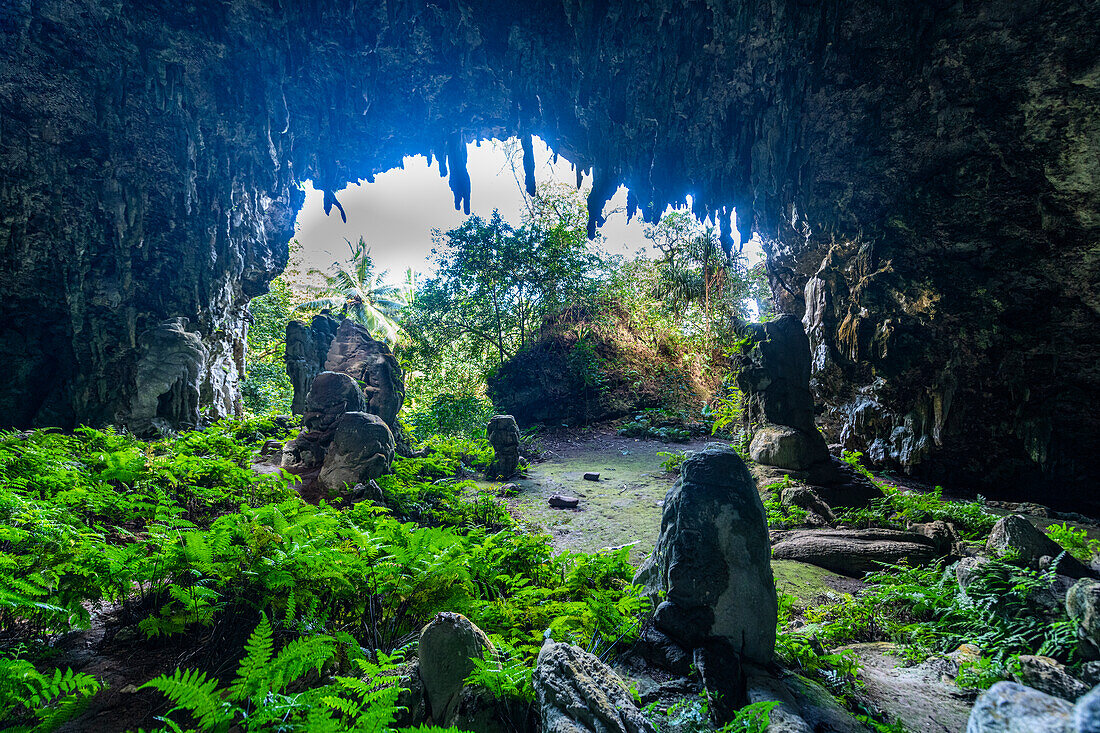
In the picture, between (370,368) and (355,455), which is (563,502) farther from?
(370,368)

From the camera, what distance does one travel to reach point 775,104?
10086mm

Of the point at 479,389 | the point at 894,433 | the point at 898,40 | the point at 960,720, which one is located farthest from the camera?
the point at 479,389

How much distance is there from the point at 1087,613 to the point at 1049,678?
375 millimetres

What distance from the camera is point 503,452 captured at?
362 inches

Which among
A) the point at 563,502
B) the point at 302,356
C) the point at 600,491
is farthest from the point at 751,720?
the point at 302,356

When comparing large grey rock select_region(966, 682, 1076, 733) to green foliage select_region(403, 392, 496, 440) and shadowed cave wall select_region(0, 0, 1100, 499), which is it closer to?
shadowed cave wall select_region(0, 0, 1100, 499)

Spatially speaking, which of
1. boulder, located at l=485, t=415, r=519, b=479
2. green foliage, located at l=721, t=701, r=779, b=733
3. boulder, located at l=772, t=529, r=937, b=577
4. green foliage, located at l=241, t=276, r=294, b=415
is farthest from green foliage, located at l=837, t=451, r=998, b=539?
green foliage, located at l=241, t=276, r=294, b=415

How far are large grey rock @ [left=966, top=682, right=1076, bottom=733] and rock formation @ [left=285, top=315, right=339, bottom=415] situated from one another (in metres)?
10.4

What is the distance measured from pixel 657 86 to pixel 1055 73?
706 centimetres

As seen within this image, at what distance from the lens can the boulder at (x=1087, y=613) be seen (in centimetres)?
201

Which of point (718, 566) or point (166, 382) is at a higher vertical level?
point (166, 382)

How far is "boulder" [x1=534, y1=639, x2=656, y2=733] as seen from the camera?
1.53 metres

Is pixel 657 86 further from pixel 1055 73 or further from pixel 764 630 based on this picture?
pixel 764 630

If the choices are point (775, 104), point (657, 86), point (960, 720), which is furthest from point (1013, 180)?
point (960, 720)
